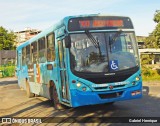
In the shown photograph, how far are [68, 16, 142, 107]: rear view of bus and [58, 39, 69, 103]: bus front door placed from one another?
1.65 feet

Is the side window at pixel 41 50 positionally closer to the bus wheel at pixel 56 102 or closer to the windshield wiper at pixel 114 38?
the bus wheel at pixel 56 102

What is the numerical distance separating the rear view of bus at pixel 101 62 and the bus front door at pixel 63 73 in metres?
0.50

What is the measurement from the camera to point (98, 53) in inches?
403

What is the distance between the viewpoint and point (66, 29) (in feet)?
34.5

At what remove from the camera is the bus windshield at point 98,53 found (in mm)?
10172

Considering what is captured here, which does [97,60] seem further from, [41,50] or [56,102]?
[41,50]

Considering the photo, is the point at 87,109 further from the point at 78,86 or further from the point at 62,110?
the point at 78,86

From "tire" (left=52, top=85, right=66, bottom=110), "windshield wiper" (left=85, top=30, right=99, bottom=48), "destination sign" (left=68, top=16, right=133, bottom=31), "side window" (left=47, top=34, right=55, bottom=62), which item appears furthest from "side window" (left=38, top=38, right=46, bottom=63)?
"windshield wiper" (left=85, top=30, right=99, bottom=48)

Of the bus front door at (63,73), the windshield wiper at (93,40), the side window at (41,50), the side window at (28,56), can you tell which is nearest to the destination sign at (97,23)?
the windshield wiper at (93,40)

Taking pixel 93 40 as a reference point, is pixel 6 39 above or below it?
above

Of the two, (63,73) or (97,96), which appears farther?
(63,73)

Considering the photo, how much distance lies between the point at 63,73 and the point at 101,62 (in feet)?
4.86

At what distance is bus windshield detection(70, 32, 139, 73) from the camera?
10.2m

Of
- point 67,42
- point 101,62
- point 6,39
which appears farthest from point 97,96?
point 6,39
